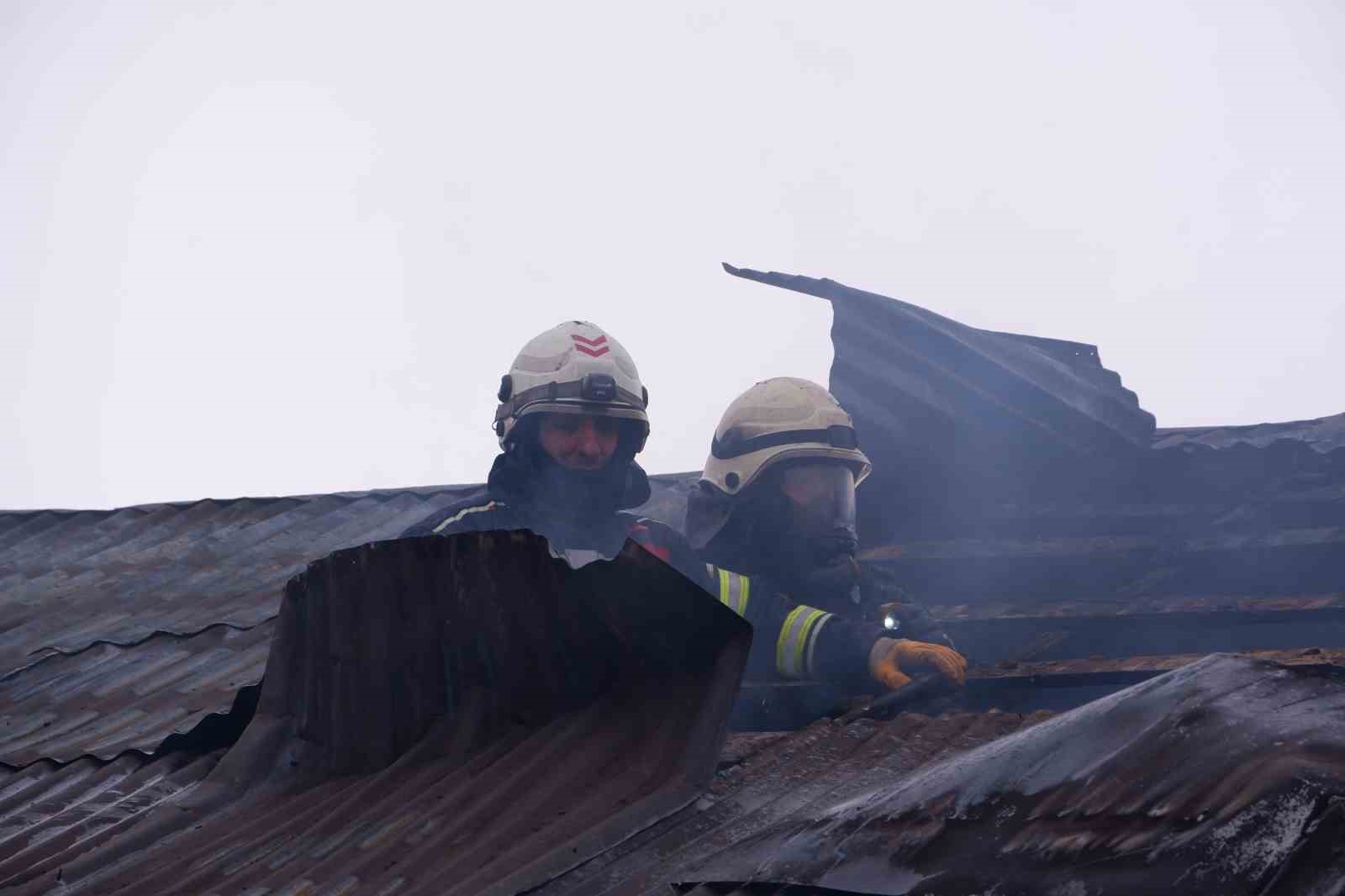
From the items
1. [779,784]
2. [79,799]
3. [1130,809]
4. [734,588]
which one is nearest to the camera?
[1130,809]

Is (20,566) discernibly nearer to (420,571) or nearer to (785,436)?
(785,436)

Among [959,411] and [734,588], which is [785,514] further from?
[959,411]

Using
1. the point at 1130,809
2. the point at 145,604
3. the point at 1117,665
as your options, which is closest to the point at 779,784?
the point at 1130,809

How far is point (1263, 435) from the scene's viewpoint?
294 inches

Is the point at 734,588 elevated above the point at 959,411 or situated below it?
below

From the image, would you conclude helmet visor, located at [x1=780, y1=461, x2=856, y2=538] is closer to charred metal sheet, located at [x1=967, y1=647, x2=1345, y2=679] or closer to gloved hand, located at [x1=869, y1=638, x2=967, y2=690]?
gloved hand, located at [x1=869, y1=638, x2=967, y2=690]

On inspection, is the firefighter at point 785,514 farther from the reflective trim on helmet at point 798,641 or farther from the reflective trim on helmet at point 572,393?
the reflective trim on helmet at point 572,393

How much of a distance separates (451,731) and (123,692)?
2780 millimetres

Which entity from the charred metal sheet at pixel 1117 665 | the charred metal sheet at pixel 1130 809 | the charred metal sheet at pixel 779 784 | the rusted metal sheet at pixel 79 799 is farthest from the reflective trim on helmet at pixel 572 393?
the charred metal sheet at pixel 1130 809

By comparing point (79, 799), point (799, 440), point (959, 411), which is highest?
point (959, 411)

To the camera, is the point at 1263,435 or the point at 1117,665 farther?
the point at 1263,435

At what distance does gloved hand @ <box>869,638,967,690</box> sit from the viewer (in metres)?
5.58

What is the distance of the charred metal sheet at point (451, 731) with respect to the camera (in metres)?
3.29

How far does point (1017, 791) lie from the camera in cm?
242
